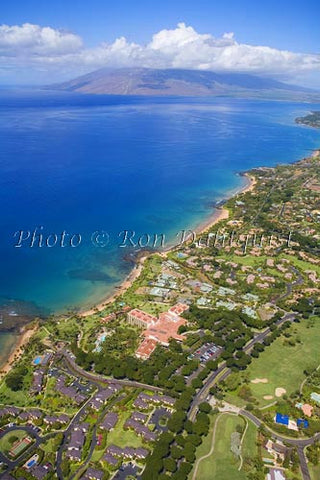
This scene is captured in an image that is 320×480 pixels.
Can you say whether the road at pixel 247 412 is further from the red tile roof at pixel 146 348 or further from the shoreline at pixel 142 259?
the shoreline at pixel 142 259

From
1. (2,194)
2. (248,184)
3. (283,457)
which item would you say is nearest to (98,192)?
(2,194)

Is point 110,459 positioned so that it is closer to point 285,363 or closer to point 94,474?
point 94,474

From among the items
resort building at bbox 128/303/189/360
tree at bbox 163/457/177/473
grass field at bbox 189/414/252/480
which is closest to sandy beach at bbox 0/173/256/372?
resort building at bbox 128/303/189/360

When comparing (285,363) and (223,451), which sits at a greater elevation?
(285,363)

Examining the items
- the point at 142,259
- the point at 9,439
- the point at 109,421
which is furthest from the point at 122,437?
the point at 142,259

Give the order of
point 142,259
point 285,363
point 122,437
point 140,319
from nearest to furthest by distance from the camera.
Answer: point 122,437 < point 285,363 < point 140,319 < point 142,259

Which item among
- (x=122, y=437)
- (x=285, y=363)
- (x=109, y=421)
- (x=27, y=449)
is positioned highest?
(x=285, y=363)

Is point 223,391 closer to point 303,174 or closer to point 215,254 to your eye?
point 215,254
